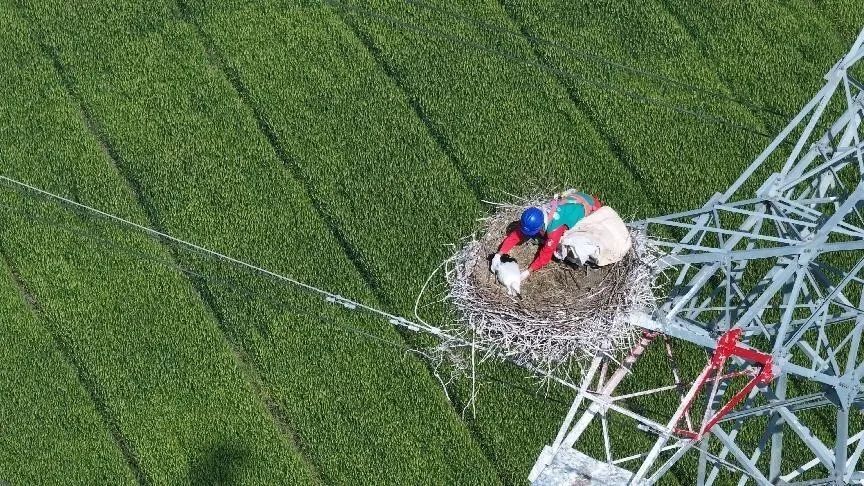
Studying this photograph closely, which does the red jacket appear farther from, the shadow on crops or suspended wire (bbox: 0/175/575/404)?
the shadow on crops

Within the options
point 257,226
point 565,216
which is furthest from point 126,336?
point 565,216

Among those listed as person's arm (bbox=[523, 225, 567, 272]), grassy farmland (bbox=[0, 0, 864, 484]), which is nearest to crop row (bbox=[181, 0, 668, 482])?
grassy farmland (bbox=[0, 0, 864, 484])

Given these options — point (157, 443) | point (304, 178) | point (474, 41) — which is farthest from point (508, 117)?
point (157, 443)

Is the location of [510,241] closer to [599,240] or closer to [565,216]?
[565,216]

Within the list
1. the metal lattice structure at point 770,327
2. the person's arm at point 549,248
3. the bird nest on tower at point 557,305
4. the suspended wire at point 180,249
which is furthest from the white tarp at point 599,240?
the suspended wire at point 180,249

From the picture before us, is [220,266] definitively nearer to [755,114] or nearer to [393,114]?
[393,114]

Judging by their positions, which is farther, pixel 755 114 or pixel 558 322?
pixel 755 114
